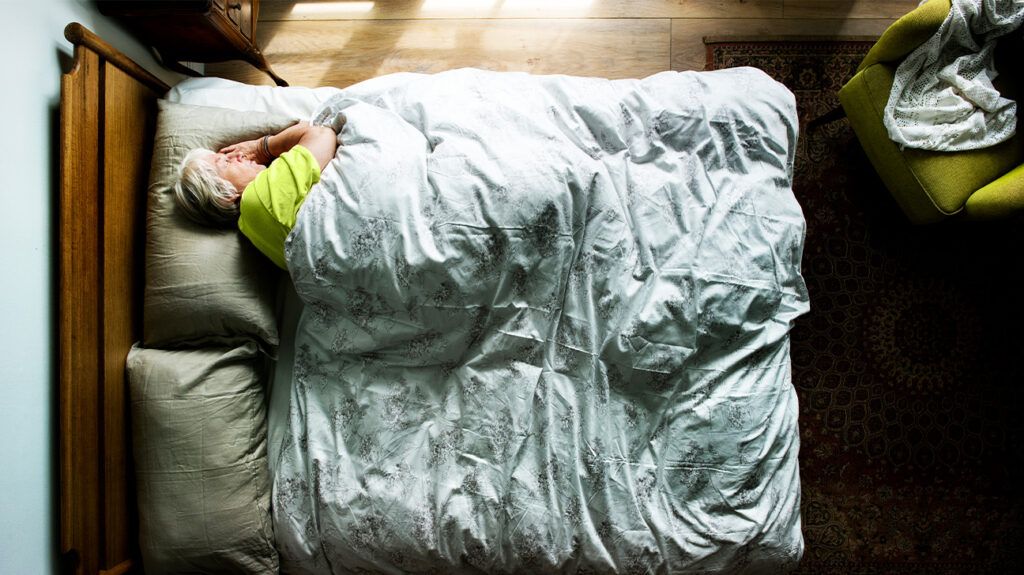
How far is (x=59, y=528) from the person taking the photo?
120 centimetres

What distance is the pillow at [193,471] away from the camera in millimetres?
1240

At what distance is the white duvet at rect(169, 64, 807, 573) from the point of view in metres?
1.25

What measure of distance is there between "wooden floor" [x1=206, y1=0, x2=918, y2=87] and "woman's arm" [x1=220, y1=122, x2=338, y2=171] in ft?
1.82

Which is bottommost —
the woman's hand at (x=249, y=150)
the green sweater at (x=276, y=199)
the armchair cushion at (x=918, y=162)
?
the armchair cushion at (x=918, y=162)

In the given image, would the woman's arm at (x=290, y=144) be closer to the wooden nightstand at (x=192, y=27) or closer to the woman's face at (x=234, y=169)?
the woman's face at (x=234, y=169)

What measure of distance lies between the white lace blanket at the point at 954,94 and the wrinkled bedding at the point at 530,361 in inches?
16.7

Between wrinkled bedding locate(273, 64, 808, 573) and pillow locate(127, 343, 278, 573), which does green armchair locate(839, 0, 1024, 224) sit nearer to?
wrinkled bedding locate(273, 64, 808, 573)

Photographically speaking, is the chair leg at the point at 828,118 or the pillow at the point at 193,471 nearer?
the pillow at the point at 193,471

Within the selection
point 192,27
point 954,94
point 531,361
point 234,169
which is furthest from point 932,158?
point 192,27

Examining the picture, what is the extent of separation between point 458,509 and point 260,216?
0.77 meters

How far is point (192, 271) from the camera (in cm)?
126

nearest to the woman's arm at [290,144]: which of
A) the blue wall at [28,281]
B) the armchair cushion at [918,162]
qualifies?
the blue wall at [28,281]

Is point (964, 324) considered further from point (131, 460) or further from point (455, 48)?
point (131, 460)

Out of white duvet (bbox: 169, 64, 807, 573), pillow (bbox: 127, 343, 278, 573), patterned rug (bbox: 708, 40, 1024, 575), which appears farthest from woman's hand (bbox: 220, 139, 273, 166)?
patterned rug (bbox: 708, 40, 1024, 575)
